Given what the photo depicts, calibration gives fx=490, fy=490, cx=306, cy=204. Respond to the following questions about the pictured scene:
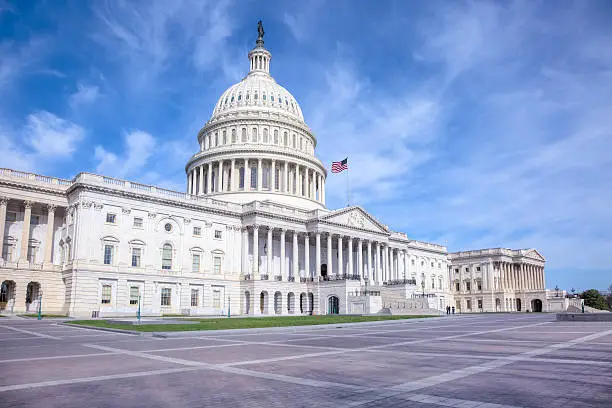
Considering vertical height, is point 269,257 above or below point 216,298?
above

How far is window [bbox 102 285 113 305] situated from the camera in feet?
187

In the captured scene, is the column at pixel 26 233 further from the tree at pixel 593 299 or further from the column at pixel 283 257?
the tree at pixel 593 299

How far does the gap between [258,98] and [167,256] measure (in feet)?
150

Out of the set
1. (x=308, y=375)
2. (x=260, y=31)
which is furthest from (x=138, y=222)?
(x=260, y=31)

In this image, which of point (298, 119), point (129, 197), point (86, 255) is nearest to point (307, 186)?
point (298, 119)

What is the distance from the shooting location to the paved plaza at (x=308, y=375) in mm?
9945

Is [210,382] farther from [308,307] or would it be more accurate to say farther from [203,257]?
[308,307]

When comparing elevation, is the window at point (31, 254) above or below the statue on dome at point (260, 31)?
below

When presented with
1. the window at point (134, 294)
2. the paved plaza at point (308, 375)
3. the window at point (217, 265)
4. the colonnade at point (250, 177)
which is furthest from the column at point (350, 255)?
the paved plaza at point (308, 375)

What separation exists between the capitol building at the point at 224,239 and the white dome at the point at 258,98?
1.01 feet

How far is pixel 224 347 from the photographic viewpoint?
2108cm

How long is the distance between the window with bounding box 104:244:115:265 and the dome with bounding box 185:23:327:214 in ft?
95.3

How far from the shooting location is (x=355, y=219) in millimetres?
83312

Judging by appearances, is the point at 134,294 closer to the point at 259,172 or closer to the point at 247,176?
the point at 247,176
